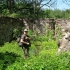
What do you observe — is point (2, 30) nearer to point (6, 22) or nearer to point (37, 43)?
point (6, 22)

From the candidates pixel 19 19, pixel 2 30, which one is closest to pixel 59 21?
pixel 19 19

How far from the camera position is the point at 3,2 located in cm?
2566

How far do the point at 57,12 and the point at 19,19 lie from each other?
6565 mm

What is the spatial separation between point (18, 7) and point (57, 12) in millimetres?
3448

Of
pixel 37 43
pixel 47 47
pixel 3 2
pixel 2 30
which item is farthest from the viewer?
pixel 3 2

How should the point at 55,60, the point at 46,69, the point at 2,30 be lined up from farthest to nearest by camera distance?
the point at 2,30, the point at 55,60, the point at 46,69

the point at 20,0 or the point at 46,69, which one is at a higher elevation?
the point at 20,0

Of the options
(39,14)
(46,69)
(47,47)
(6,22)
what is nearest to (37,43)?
(47,47)

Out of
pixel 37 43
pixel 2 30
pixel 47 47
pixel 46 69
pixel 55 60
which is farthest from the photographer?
pixel 2 30

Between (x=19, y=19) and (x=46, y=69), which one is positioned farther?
(x=19, y=19)

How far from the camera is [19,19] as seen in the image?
20719 mm

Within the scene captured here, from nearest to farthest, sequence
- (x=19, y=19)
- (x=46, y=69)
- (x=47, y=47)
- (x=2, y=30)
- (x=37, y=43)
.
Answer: (x=46, y=69), (x=47, y=47), (x=37, y=43), (x=2, y=30), (x=19, y=19)

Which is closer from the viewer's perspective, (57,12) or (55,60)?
(55,60)

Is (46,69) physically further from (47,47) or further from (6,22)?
(6,22)
